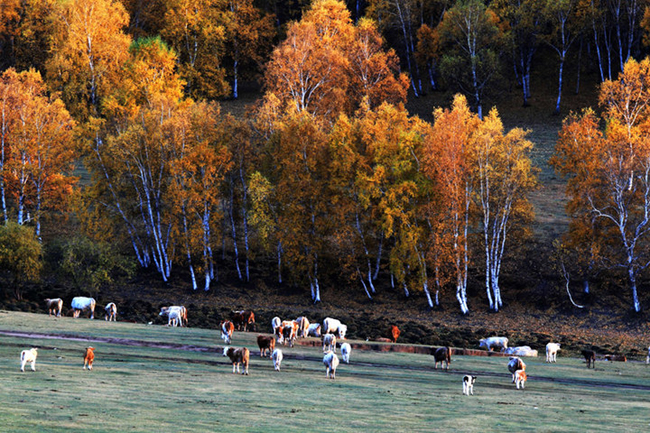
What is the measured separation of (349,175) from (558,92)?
4986 cm

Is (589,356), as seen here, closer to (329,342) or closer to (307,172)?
(329,342)

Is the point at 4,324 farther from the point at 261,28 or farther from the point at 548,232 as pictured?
the point at 261,28

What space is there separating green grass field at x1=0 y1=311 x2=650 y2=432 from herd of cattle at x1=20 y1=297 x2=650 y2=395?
565 mm

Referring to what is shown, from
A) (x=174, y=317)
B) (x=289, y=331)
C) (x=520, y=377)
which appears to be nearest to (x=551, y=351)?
(x=520, y=377)

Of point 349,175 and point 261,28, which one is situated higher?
point 261,28

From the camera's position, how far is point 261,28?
117688 millimetres

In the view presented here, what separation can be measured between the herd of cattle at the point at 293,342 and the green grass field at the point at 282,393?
56cm

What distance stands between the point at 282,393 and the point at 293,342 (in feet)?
57.4

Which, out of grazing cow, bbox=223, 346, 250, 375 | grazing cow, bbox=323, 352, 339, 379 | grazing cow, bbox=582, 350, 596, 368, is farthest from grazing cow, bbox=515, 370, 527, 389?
grazing cow, bbox=582, 350, 596, 368

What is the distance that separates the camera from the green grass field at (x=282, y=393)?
17484 mm

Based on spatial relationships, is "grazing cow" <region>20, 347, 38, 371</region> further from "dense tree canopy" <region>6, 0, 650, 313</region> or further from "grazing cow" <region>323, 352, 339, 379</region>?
"dense tree canopy" <region>6, 0, 650, 313</region>

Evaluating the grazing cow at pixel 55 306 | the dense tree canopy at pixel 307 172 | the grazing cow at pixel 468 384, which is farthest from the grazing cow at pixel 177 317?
the grazing cow at pixel 468 384

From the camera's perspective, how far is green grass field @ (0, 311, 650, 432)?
1748cm

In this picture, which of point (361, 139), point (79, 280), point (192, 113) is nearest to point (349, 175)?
point (361, 139)
